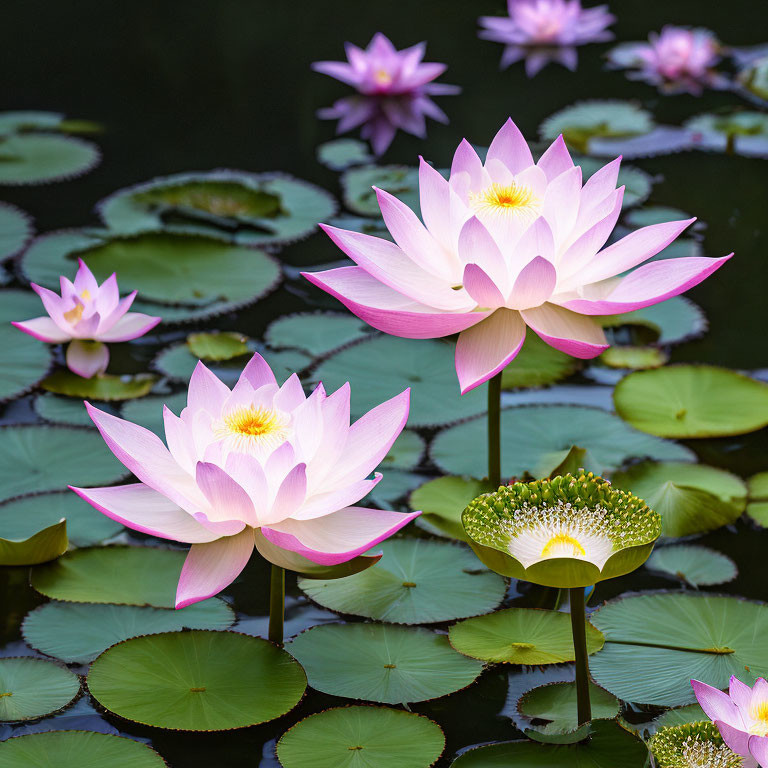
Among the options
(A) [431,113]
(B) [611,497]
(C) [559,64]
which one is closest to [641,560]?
(B) [611,497]

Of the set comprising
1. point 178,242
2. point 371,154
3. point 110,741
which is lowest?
point 110,741

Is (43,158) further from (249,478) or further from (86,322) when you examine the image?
(249,478)

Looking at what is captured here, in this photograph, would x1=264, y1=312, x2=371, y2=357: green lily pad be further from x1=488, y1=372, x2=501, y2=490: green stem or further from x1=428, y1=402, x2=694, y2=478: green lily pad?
x1=488, y1=372, x2=501, y2=490: green stem

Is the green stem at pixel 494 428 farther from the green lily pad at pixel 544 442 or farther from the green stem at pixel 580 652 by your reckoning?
the green stem at pixel 580 652

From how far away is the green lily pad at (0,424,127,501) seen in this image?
1.41 m

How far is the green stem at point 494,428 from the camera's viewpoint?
1236mm

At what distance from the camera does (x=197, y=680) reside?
40.6 inches

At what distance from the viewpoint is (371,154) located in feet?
8.32

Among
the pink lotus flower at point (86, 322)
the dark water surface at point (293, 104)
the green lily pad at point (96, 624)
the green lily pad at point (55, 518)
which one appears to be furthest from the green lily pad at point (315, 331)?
the green lily pad at point (96, 624)

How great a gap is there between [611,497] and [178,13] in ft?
9.55

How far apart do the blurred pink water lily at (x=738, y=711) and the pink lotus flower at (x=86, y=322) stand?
1.05 m

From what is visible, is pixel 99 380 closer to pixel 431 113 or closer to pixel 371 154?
pixel 371 154

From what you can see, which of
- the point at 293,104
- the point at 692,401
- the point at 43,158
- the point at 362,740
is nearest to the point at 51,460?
the point at 362,740

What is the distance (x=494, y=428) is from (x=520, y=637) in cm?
27
